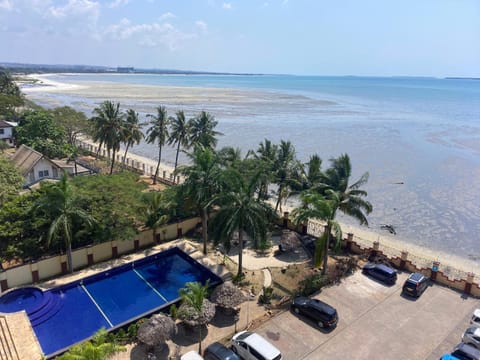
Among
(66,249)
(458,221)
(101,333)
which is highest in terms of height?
(101,333)

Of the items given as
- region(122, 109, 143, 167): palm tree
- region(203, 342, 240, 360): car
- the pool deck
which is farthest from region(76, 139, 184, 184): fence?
region(203, 342, 240, 360): car

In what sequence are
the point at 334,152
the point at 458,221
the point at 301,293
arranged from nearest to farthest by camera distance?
the point at 301,293
the point at 458,221
the point at 334,152

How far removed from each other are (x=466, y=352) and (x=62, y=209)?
24184 millimetres

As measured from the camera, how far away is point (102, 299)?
2228 centimetres

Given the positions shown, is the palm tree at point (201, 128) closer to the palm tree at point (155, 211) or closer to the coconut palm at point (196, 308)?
the palm tree at point (155, 211)

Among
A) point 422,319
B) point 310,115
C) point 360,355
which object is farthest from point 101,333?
point 310,115

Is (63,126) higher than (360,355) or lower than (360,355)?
higher

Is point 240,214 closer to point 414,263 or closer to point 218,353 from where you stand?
point 218,353

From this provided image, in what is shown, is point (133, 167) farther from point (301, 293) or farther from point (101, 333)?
point (101, 333)

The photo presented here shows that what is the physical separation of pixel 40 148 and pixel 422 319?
50993 mm

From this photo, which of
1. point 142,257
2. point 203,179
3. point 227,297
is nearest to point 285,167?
point 203,179

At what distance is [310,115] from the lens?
370 feet

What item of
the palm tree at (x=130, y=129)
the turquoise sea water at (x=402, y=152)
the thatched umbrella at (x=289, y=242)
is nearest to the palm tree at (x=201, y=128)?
the palm tree at (x=130, y=129)

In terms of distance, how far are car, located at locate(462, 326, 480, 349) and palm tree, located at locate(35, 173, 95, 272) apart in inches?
918
